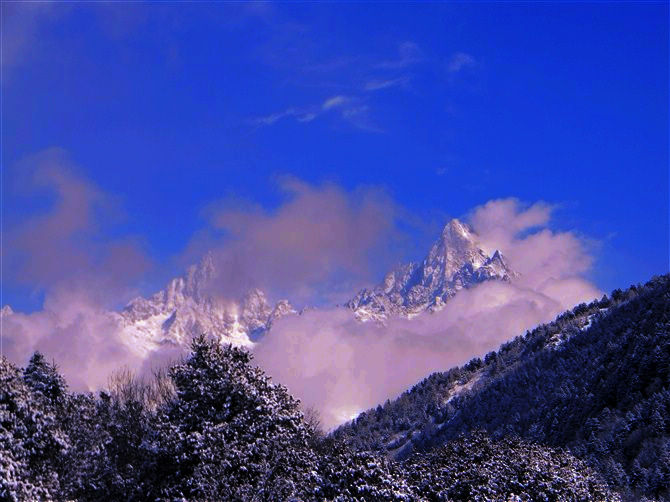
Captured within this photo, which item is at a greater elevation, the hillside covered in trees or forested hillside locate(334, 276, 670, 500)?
forested hillside locate(334, 276, 670, 500)

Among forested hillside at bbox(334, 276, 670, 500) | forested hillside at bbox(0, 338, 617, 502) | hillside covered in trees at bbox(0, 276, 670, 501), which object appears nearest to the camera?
forested hillside at bbox(0, 338, 617, 502)

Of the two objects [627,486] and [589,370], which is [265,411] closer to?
[627,486]

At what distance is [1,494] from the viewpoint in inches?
1561

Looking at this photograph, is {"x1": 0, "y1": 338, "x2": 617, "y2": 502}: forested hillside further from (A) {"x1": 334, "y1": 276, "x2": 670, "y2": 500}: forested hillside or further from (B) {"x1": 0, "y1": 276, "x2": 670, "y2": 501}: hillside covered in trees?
(A) {"x1": 334, "y1": 276, "x2": 670, "y2": 500}: forested hillside

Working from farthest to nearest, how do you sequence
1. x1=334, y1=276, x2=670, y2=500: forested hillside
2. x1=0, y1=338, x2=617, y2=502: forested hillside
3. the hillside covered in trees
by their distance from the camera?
x1=334, y1=276, x2=670, y2=500: forested hillside, the hillside covered in trees, x1=0, y1=338, x2=617, y2=502: forested hillside

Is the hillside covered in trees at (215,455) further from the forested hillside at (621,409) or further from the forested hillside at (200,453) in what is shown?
the forested hillside at (621,409)

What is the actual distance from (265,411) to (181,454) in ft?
14.8

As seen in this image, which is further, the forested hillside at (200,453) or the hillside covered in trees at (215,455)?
the hillside covered in trees at (215,455)

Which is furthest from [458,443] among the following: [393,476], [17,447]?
[17,447]

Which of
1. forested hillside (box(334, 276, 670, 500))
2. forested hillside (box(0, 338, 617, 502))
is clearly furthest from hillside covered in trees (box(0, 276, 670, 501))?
forested hillside (box(334, 276, 670, 500))

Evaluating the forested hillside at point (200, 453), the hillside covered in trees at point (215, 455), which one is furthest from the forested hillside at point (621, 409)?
the forested hillside at point (200, 453)

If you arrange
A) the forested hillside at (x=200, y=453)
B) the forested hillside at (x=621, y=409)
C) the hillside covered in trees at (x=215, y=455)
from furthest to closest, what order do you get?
the forested hillside at (x=621, y=409)
the hillside covered in trees at (x=215, y=455)
the forested hillside at (x=200, y=453)

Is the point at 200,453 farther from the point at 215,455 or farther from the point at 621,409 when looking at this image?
the point at 621,409

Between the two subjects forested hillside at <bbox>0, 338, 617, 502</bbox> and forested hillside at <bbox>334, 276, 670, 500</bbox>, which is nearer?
forested hillside at <bbox>0, 338, 617, 502</bbox>
